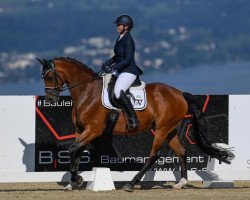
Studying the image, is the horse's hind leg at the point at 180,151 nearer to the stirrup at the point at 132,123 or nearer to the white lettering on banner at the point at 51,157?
the stirrup at the point at 132,123

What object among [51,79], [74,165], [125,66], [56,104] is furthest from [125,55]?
[56,104]

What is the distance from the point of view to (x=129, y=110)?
469 inches

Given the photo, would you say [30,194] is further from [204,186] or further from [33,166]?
[204,186]

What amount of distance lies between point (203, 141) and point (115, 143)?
1725 millimetres

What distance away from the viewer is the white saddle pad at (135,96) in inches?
472

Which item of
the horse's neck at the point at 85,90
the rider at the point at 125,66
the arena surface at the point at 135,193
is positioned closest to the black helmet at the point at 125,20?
the rider at the point at 125,66

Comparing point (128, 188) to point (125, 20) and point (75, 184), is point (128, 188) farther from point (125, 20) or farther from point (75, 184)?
point (125, 20)

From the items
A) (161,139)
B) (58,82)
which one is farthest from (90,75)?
(161,139)

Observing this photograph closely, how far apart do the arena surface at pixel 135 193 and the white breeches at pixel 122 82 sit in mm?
1605

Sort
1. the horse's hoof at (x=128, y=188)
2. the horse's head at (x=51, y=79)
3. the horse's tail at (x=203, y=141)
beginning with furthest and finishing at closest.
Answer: the horse's tail at (x=203, y=141) → the horse's head at (x=51, y=79) → the horse's hoof at (x=128, y=188)

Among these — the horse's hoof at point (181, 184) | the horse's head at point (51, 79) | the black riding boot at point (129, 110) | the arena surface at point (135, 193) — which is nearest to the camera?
the arena surface at point (135, 193)

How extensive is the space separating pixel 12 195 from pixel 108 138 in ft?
9.63

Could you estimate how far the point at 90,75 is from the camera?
1225cm

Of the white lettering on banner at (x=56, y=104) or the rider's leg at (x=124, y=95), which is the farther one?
the white lettering on banner at (x=56, y=104)
